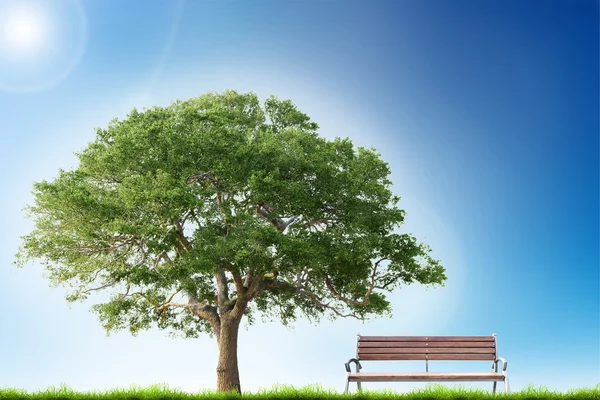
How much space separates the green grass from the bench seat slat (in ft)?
1.37

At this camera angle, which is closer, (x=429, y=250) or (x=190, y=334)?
(x=429, y=250)

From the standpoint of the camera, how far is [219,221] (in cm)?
1744

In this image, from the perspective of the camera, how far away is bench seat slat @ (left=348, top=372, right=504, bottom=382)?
1238 cm

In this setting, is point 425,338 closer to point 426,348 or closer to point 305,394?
point 426,348

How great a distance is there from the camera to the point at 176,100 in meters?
20.3

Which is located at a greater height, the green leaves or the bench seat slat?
the green leaves

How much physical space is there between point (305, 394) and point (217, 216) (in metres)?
A: 6.88

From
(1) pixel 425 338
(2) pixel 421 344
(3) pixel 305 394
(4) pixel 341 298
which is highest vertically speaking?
(4) pixel 341 298

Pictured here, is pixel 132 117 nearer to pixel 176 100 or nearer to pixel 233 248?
pixel 176 100

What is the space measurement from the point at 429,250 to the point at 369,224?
2.01 meters

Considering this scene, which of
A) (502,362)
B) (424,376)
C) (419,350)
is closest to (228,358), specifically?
(419,350)

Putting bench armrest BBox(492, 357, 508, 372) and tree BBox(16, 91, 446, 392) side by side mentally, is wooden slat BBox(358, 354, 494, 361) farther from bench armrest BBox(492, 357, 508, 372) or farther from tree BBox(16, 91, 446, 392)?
tree BBox(16, 91, 446, 392)

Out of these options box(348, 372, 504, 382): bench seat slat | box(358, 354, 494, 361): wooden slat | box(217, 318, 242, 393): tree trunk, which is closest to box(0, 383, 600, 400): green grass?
box(348, 372, 504, 382): bench seat slat

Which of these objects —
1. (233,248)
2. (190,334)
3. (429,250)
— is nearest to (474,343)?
(429,250)
